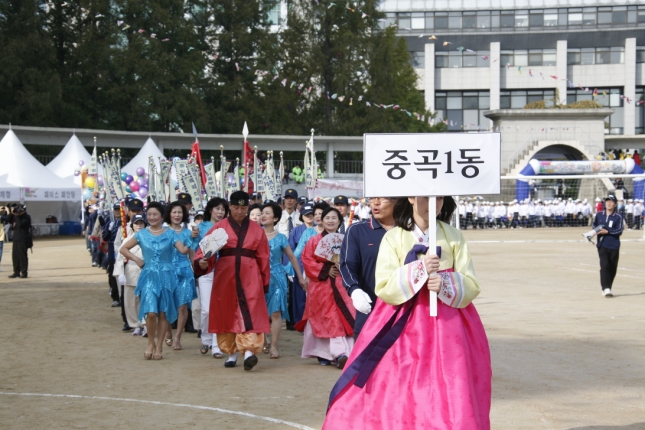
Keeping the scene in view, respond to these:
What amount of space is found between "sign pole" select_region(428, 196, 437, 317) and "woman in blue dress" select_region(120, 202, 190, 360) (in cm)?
500

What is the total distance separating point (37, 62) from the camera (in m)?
43.2

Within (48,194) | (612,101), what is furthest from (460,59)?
(48,194)

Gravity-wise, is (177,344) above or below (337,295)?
below

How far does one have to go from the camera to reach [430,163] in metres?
5.11

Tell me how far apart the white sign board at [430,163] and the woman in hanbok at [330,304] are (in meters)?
3.86

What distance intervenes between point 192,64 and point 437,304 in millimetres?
41607

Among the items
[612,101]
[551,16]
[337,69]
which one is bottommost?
[612,101]

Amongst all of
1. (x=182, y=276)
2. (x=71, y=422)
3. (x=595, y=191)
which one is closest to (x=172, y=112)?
(x=595, y=191)

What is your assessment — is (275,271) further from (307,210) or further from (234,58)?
(234,58)

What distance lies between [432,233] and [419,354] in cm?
62

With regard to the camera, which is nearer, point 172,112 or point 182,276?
point 182,276

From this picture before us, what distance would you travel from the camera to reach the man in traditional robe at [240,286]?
884 centimetres

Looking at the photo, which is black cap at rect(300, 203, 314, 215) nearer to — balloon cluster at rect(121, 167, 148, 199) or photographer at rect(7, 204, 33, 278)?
photographer at rect(7, 204, 33, 278)

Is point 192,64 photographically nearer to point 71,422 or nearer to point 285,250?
point 285,250
